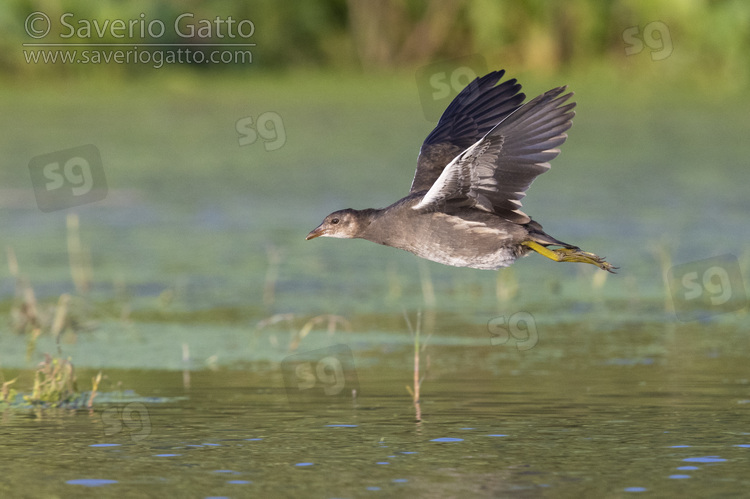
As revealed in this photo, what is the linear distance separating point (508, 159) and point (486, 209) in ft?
0.89

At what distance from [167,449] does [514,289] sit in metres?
5.25

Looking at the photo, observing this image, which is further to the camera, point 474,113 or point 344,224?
point 474,113

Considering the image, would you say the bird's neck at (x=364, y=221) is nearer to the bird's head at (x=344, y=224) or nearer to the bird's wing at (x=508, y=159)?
the bird's head at (x=344, y=224)

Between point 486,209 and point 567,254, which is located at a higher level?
point 486,209

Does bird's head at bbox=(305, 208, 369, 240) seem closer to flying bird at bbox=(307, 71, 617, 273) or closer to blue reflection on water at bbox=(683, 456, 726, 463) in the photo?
flying bird at bbox=(307, 71, 617, 273)

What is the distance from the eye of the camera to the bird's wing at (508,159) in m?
6.57

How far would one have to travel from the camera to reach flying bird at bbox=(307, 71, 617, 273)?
21.7 feet

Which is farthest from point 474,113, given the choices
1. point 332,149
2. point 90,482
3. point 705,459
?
point 332,149

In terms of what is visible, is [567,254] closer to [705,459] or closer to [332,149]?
[705,459]

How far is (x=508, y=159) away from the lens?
6762 mm

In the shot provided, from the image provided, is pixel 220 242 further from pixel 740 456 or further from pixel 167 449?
pixel 740 456

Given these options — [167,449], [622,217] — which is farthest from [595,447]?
[622,217]

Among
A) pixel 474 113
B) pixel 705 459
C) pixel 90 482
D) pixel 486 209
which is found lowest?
pixel 705 459

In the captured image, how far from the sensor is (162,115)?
20.1m
